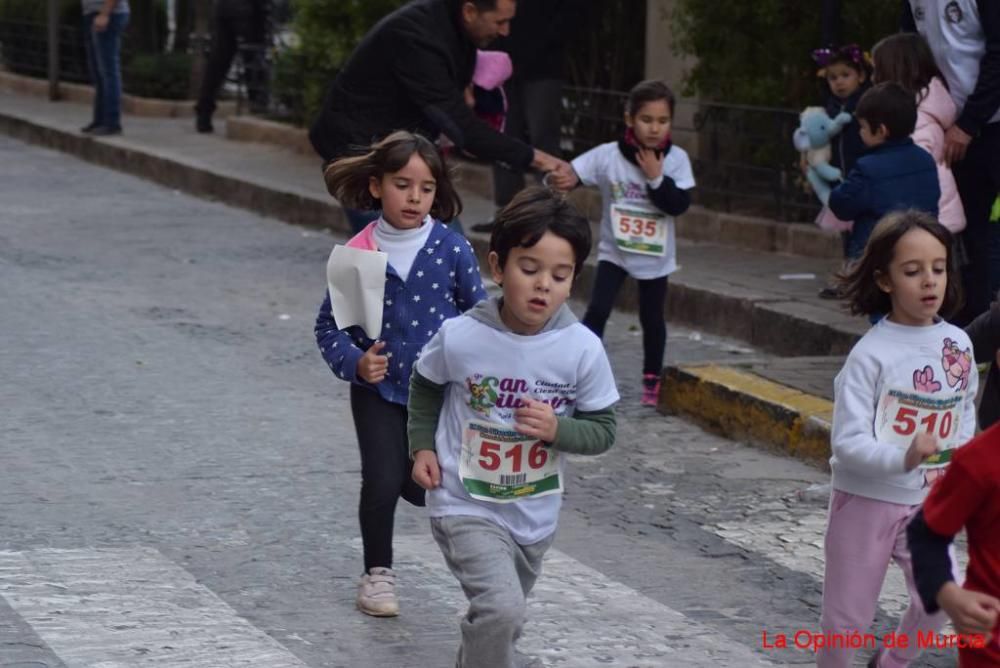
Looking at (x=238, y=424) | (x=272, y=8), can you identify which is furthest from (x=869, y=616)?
(x=272, y=8)

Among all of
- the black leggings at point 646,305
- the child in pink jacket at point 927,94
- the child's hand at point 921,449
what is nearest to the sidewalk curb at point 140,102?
the black leggings at point 646,305

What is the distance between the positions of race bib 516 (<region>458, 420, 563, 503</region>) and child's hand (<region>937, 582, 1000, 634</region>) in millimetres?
1196

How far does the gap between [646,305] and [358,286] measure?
3.21m

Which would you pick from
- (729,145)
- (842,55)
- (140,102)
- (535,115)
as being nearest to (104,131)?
(140,102)

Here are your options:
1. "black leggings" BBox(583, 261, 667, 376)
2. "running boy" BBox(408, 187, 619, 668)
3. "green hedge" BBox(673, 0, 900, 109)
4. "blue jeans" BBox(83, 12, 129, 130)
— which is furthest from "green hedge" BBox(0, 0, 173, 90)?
"running boy" BBox(408, 187, 619, 668)

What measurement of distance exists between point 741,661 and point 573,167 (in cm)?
351

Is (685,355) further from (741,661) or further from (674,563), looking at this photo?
(741,661)

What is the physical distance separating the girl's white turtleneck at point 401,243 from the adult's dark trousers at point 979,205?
10.6 feet

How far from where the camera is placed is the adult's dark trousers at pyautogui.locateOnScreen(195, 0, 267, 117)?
727 inches

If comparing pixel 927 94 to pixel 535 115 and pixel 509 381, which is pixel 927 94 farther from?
pixel 535 115

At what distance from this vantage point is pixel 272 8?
65.4ft

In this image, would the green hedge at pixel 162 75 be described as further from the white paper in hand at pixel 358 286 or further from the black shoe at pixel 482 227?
the white paper in hand at pixel 358 286

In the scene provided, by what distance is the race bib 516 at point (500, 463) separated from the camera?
14.3 feet

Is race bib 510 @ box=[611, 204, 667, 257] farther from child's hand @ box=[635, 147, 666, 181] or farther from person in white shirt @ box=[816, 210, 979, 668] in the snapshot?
person in white shirt @ box=[816, 210, 979, 668]
